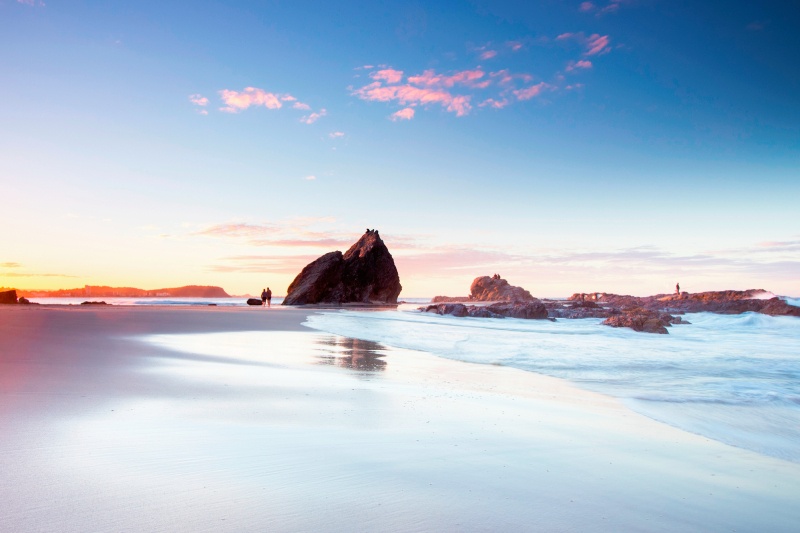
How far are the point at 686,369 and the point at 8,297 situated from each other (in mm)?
30121

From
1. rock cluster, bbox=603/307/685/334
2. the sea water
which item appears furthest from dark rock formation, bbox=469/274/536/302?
the sea water

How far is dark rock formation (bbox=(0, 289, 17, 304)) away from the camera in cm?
2447

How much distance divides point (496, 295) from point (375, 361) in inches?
2303

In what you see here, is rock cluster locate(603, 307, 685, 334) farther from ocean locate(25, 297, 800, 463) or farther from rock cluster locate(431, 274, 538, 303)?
rock cluster locate(431, 274, 538, 303)

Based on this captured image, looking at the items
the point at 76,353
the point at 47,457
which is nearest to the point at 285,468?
the point at 47,457

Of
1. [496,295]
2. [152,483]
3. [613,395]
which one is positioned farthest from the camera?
[496,295]

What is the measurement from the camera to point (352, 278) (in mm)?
58438

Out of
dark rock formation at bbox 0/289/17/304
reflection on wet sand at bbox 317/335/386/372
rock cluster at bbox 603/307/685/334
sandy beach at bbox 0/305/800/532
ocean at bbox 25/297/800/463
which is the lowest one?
ocean at bbox 25/297/800/463

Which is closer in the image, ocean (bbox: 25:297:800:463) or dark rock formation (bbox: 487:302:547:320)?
ocean (bbox: 25:297:800:463)

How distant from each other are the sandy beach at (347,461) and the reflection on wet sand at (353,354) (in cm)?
157

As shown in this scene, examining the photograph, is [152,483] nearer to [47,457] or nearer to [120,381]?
[47,457]

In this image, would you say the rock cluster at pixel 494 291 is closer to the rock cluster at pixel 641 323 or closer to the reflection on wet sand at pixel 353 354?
the rock cluster at pixel 641 323

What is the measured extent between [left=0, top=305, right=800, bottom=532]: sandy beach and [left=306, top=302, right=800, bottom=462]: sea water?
622mm

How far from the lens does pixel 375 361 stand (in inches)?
285
